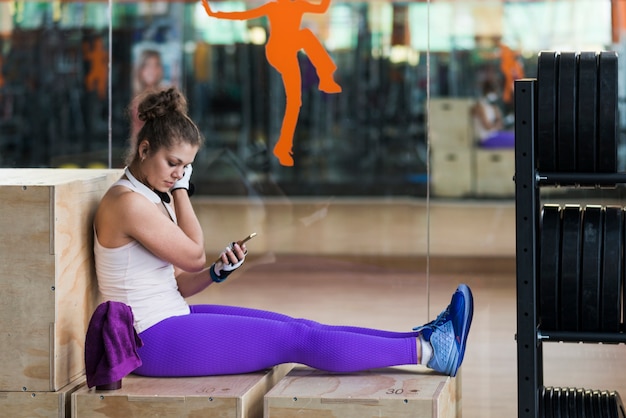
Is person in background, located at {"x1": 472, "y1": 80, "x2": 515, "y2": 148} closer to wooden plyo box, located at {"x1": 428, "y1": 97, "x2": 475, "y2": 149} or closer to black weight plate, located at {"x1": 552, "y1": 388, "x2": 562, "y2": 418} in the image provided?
wooden plyo box, located at {"x1": 428, "y1": 97, "x2": 475, "y2": 149}

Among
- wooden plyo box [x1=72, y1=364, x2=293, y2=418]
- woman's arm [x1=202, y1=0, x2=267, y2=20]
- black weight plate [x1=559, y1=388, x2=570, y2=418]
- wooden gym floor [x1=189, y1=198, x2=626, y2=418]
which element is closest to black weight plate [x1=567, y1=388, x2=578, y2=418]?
black weight plate [x1=559, y1=388, x2=570, y2=418]

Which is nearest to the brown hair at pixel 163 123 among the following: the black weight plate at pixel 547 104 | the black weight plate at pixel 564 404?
the black weight plate at pixel 547 104

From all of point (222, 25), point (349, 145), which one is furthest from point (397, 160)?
point (222, 25)

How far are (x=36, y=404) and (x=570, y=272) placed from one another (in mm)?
1543

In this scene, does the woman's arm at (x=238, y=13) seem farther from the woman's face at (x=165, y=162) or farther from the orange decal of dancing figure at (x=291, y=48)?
the woman's face at (x=165, y=162)

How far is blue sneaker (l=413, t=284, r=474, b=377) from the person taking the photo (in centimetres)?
321

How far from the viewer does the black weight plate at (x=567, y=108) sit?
113 inches

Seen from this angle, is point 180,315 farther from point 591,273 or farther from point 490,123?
point 490,123

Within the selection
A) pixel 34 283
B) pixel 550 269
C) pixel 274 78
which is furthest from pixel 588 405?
pixel 274 78

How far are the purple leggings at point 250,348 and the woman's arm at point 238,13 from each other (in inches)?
75.3

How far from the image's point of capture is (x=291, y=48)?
4734mm

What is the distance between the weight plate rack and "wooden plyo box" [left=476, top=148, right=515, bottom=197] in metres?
3.16

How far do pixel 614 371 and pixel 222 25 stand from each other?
2.44 meters

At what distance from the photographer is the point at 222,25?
529 cm
